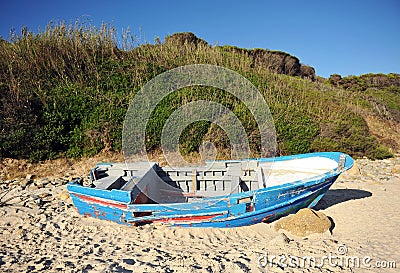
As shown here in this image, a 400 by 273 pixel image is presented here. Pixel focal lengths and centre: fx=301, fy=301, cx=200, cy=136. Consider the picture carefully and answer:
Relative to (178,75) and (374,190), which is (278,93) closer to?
(178,75)

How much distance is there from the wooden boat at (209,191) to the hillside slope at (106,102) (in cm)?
330

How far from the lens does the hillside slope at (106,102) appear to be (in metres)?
8.32

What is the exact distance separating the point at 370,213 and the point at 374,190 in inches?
85.8

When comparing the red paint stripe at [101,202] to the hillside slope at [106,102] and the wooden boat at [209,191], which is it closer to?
the wooden boat at [209,191]

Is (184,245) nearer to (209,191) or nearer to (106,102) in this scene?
(209,191)

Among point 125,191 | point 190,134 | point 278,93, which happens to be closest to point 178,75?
point 190,134

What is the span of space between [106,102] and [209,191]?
16.2 ft

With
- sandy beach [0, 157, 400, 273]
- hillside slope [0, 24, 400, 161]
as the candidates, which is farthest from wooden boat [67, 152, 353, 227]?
hillside slope [0, 24, 400, 161]

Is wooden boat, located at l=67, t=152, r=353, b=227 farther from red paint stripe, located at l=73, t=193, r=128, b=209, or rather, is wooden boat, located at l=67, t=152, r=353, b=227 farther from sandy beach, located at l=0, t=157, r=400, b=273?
sandy beach, located at l=0, t=157, r=400, b=273

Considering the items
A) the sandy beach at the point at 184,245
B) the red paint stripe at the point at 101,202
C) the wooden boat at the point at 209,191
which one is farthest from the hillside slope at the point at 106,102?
the red paint stripe at the point at 101,202

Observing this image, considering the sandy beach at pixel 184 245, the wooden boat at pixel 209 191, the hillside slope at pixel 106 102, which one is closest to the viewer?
the sandy beach at pixel 184 245

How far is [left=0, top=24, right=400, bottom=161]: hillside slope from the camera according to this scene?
8320 millimetres

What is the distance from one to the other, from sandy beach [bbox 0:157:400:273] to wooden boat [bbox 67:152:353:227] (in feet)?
0.78

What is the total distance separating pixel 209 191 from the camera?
618cm
